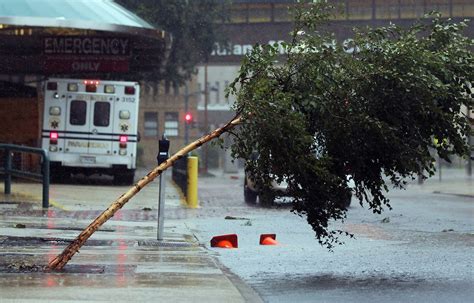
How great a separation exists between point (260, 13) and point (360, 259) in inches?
1757

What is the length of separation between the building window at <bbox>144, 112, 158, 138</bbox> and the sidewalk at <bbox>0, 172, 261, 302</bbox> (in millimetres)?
61797

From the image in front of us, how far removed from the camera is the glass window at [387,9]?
5078cm

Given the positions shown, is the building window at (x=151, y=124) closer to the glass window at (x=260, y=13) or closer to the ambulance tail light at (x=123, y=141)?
the glass window at (x=260, y=13)

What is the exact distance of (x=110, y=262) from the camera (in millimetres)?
10570

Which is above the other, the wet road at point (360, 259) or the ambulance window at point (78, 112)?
the ambulance window at point (78, 112)

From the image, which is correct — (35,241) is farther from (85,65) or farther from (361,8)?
(361,8)

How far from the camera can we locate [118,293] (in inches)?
330

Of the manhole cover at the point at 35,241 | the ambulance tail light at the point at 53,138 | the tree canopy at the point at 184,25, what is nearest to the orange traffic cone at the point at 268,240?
the manhole cover at the point at 35,241

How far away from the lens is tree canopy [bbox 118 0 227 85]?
4475 centimetres

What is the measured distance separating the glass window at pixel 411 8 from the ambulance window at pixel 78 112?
24.8 metres

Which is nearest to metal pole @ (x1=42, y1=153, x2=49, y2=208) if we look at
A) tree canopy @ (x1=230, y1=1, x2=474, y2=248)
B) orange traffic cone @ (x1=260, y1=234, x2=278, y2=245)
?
orange traffic cone @ (x1=260, y1=234, x2=278, y2=245)

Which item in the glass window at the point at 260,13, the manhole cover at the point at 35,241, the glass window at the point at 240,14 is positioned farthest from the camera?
the glass window at the point at 240,14

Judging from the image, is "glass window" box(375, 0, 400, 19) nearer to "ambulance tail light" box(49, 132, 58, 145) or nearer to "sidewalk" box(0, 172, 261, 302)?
"ambulance tail light" box(49, 132, 58, 145)

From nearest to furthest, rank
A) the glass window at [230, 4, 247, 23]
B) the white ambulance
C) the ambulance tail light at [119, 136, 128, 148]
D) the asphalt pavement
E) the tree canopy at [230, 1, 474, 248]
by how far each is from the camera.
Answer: the asphalt pavement < the tree canopy at [230, 1, 474, 248] < the white ambulance < the ambulance tail light at [119, 136, 128, 148] < the glass window at [230, 4, 247, 23]
